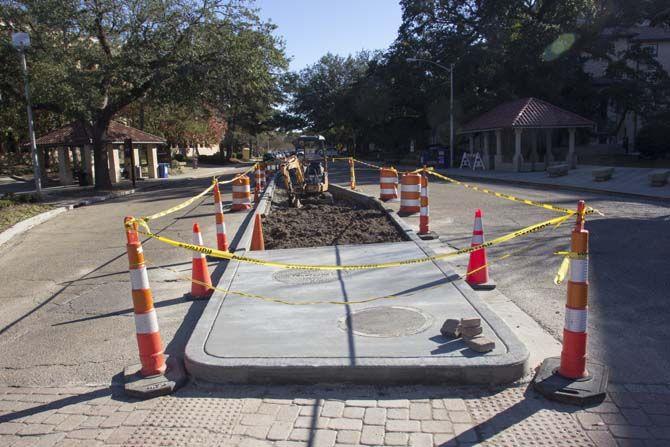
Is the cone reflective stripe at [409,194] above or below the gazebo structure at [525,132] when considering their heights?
below

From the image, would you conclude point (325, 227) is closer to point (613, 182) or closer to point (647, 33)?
point (613, 182)

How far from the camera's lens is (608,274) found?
7.12 m

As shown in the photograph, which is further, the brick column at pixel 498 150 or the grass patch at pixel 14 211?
the brick column at pixel 498 150

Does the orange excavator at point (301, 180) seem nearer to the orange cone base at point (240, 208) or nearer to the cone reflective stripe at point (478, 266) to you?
the orange cone base at point (240, 208)

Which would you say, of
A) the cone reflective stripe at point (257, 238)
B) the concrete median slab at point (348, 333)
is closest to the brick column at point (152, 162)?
the cone reflective stripe at point (257, 238)

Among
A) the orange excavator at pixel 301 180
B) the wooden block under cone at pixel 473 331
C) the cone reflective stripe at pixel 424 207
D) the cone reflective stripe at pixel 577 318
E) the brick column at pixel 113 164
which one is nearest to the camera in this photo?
the cone reflective stripe at pixel 577 318

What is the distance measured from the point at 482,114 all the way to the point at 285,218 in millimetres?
29817

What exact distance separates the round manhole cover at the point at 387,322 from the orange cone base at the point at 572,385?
114cm

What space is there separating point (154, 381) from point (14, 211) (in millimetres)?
13703

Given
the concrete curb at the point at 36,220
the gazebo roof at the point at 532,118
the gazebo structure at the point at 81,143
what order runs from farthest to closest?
the gazebo roof at the point at 532,118
the gazebo structure at the point at 81,143
the concrete curb at the point at 36,220

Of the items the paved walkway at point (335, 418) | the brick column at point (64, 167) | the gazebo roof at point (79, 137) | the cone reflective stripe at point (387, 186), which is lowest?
the paved walkway at point (335, 418)

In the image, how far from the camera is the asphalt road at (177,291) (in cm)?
474

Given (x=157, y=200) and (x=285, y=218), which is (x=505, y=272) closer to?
(x=285, y=218)

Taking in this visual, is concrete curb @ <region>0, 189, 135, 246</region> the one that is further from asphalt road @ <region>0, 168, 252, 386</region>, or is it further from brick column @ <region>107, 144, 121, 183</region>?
brick column @ <region>107, 144, 121, 183</region>
